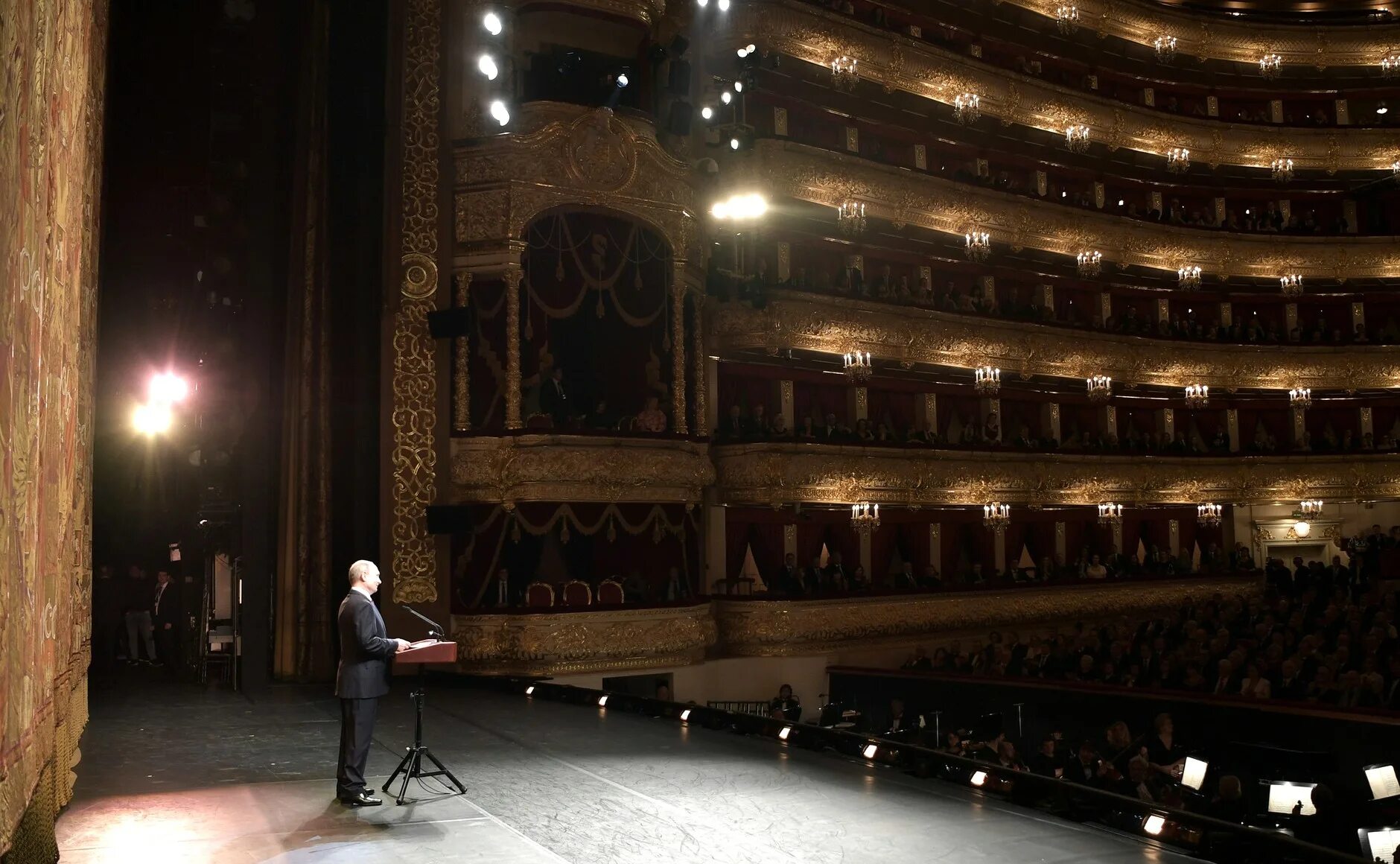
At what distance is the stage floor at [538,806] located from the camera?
226 inches

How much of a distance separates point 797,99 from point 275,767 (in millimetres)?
15531

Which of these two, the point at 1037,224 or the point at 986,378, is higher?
the point at 1037,224

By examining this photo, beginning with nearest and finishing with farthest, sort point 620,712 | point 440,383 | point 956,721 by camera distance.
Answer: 1. point 620,712
2. point 956,721
3. point 440,383

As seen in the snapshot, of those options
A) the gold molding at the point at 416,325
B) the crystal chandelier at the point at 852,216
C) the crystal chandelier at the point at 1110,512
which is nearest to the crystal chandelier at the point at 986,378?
the crystal chandelier at the point at 1110,512

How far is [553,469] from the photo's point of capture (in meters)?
14.3

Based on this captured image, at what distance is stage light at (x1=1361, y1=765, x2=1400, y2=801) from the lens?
7.38 metres

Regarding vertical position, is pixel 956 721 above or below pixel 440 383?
below

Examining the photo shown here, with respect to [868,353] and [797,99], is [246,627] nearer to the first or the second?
[868,353]

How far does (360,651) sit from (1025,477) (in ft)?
58.6

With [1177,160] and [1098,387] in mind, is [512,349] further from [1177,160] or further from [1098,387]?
[1177,160]

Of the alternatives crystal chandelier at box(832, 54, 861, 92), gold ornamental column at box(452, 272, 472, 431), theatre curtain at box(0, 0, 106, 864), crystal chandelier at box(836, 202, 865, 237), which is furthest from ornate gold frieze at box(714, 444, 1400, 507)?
theatre curtain at box(0, 0, 106, 864)

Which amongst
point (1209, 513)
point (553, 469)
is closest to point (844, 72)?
point (553, 469)

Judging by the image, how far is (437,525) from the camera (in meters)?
13.9

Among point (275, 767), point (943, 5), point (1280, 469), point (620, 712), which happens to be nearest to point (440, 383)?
point (620, 712)
